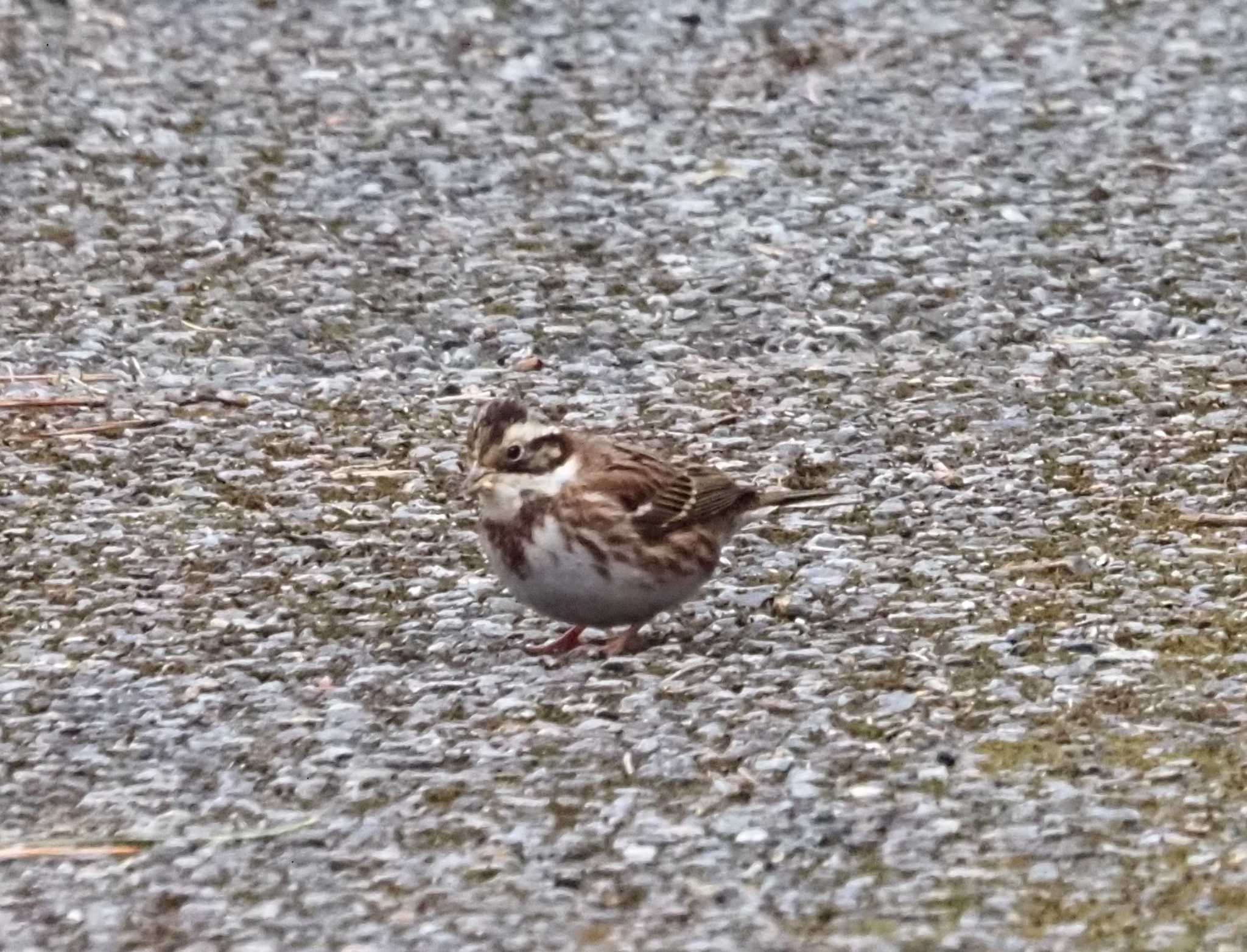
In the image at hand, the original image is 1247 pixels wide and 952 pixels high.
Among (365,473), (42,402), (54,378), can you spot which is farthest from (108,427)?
(365,473)

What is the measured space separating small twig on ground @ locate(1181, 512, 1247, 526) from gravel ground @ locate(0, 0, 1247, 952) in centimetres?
4

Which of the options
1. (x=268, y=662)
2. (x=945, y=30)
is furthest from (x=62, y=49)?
(x=268, y=662)

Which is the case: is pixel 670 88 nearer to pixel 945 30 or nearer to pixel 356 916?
pixel 945 30

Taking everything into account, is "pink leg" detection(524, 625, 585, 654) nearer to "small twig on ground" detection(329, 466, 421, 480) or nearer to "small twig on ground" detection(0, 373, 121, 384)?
"small twig on ground" detection(329, 466, 421, 480)

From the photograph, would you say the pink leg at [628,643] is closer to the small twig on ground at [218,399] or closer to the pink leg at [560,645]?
the pink leg at [560,645]

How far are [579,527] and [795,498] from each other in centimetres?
100

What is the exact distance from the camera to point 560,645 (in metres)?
6.30

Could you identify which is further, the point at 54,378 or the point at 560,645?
the point at 54,378

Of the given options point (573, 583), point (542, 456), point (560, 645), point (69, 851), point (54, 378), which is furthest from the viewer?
point (54, 378)

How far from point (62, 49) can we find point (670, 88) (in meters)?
3.07

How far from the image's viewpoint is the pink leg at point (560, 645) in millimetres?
6270

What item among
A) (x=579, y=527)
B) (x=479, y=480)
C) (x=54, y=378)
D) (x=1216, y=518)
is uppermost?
(x=479, y=480)

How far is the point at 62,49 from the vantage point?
1159 cm

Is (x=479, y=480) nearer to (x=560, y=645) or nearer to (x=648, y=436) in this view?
(x=560, y=645)
